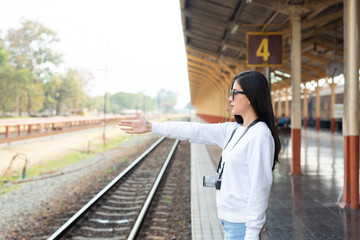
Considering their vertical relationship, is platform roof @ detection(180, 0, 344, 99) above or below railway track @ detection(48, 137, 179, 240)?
above

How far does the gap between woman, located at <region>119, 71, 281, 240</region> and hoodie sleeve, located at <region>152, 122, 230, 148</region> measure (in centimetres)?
15

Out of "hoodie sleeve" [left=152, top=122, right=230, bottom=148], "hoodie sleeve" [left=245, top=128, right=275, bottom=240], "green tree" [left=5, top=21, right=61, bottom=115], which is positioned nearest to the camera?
"hoodie sleeve" [left=245, top=128, right=275, bottom=240]

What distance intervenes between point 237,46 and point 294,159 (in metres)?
6.06

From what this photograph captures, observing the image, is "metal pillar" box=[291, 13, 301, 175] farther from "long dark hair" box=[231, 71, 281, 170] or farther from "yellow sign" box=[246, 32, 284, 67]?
"long dark hair" box=[231, 71, 281, 170]

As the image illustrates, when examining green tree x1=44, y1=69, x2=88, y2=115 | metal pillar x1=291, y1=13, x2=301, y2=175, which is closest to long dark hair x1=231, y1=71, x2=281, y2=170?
metal pillar x1=291, y1=13, x2=301, y2=175

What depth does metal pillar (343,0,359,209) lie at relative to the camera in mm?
4504

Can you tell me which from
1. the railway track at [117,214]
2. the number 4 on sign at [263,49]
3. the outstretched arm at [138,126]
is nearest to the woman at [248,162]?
the outstretched arm at [138,126]

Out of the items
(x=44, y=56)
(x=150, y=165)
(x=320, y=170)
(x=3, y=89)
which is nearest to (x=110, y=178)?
(x=150, y=165)

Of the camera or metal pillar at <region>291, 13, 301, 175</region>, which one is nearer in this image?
the camera

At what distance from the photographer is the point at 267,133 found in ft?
5.12

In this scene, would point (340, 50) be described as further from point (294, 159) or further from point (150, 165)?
point (150, 165)

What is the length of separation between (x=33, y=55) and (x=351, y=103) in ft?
89.2

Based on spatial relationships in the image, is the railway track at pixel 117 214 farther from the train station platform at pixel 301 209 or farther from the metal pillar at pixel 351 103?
the metal pillar at pixel 351 103

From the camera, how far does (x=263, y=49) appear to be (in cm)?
751
